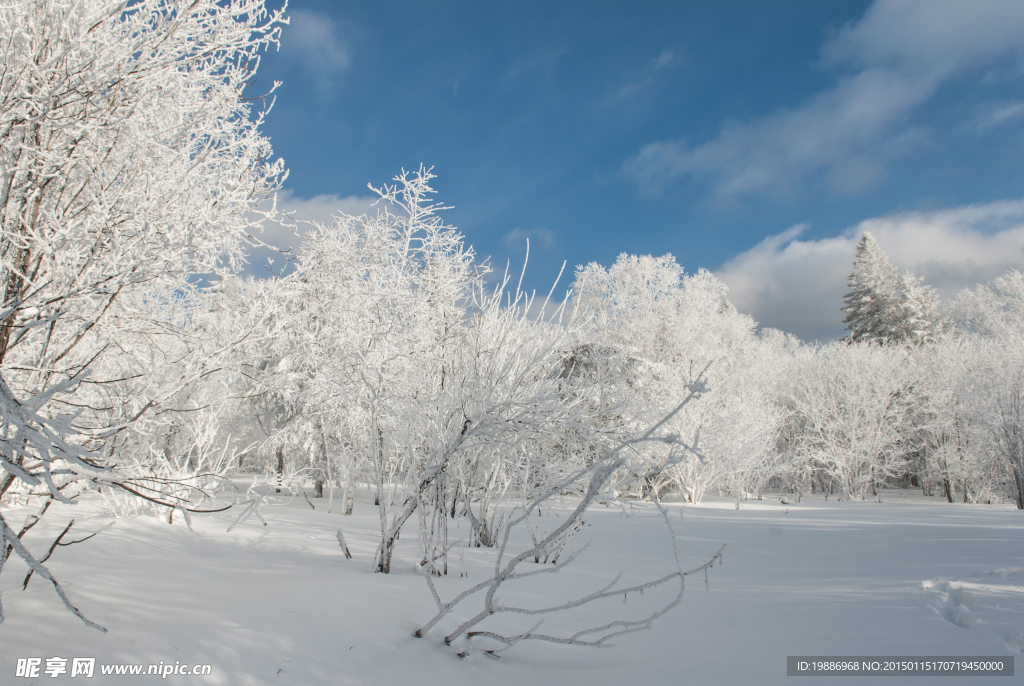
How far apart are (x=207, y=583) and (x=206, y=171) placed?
2.57 m

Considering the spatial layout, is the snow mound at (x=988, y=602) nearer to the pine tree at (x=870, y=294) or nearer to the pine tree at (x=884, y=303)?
the pine tree at (x=884, y=303)

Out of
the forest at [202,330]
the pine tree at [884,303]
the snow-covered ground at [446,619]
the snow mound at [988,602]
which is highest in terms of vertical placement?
the pine tree at [884,303]

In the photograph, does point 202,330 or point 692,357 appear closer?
point 202,330

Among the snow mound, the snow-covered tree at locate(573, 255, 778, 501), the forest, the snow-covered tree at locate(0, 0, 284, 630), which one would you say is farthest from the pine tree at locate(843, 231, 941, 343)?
the snow-covered tree at locate(0, 0, 284, 630)

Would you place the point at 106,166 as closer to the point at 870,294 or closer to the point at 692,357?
the point at 692,357

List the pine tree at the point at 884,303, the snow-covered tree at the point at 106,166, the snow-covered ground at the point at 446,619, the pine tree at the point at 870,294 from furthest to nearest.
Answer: the pine tree at the point at 870,294, the pine tree at the point at 884,303, the snow-covered tree at the point at 106,166, the snow-covered ground at the point at 446,619

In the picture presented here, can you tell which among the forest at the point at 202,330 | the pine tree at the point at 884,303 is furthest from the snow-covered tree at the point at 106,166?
the pine tree at the point at 884,303

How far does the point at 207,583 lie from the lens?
10.0 feet

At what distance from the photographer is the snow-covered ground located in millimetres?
2078

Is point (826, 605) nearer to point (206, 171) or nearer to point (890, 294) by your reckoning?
point (206, 171)

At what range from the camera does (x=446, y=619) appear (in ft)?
8.64

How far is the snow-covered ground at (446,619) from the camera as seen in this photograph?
81.8 inches

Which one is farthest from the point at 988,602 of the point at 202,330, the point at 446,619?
the point at 202,330

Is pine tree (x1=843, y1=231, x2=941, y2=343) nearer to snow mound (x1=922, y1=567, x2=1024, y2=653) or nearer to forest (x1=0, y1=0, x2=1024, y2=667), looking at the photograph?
snow mound (x1=922, y1=567, x2=1024, y2=653)
